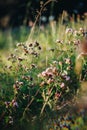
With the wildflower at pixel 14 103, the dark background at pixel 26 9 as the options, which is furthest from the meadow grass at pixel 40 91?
the dark background at pixel 26 9

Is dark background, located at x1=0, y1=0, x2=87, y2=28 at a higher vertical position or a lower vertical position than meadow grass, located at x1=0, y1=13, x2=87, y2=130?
higher

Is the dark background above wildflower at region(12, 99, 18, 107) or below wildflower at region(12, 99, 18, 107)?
above

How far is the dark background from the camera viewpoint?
9.61 meters

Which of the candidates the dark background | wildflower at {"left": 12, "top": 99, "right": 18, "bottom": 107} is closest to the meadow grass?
wildflower at {"left": 12, "top": 99, "right": 18, "bottom": 107}

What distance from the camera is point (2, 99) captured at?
13.9 feet

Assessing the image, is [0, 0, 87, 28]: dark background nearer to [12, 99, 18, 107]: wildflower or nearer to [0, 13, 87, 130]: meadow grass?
[0, 13, 87, 130]: meadow grass

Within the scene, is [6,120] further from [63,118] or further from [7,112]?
[63,118]

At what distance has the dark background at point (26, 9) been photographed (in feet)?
31.5

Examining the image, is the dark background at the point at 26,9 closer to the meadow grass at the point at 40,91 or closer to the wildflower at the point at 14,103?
the meadow grass at the point at 40,91

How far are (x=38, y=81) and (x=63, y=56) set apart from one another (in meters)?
0.44

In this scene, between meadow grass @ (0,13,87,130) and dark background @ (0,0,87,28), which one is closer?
meadow grass @ (0,13,87,130)

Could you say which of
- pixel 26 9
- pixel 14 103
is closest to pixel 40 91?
pixel 14 103

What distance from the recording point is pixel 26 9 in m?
11.2

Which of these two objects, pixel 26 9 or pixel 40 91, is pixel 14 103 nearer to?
pixel 40 91
